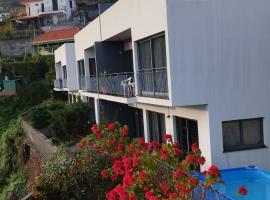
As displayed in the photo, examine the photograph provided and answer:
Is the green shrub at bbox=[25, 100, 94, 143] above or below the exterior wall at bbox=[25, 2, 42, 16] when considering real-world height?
below

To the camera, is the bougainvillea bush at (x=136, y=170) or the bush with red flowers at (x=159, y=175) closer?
the bush with red flowers at (x=159, y=175)

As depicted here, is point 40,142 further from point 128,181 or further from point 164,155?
point 128,181

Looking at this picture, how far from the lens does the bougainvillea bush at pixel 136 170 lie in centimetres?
806

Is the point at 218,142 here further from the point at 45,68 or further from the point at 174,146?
the point at 45,68

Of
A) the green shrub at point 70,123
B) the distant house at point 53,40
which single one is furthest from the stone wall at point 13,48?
the green shrub at point 70,123

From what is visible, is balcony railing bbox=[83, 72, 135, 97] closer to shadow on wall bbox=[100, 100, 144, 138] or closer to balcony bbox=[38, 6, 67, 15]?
shadow on wall bbox=[100, 100, 144, 138]

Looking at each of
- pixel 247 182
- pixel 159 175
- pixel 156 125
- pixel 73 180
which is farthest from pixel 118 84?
pixel 159 175

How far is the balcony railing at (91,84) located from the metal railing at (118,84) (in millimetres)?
896

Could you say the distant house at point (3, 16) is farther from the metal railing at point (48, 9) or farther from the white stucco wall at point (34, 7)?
the metal railing at point (48, 9)

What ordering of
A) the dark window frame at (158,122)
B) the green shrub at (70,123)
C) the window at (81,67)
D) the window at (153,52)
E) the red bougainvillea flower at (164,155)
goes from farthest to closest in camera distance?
the window at (81,67)
the green shrub at (70,123)
the dark window frame at (158,122)
the window at (153,52)
the red bougainvillea flower at (164,155)

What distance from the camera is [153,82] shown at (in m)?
14.9

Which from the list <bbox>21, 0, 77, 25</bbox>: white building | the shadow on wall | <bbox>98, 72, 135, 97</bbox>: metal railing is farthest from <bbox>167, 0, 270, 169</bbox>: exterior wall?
<bbox>21, 0, 77, 25</bbox>: white building

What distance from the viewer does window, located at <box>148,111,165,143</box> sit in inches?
671

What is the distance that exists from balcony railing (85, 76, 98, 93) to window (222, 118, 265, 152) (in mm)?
10835
